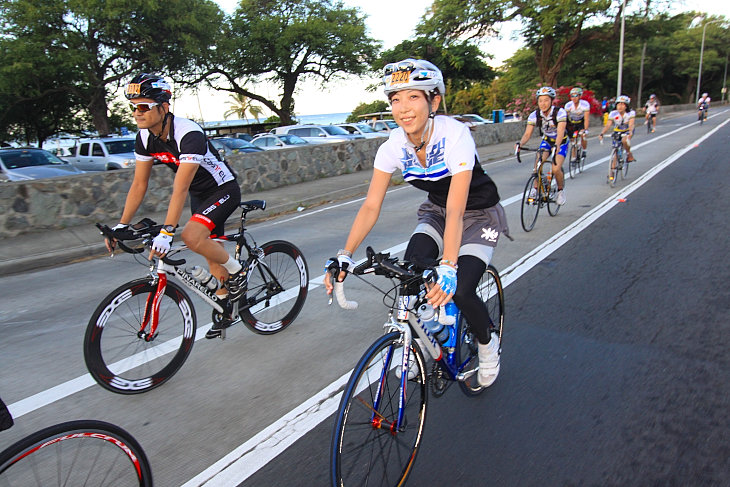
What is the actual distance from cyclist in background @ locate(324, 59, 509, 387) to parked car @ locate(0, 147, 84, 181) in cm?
1375

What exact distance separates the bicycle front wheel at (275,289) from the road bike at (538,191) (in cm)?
439

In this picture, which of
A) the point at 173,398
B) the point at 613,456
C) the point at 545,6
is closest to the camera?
the point at 613,456

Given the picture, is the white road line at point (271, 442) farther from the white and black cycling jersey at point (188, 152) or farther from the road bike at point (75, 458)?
the white and black cycling jersey at point (188, 152)

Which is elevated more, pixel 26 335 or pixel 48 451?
pixel 48 451

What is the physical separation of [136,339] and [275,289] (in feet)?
4.34

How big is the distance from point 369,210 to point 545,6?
36534 millimetres

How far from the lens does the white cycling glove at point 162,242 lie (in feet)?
11.5

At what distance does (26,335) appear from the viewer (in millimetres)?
4949

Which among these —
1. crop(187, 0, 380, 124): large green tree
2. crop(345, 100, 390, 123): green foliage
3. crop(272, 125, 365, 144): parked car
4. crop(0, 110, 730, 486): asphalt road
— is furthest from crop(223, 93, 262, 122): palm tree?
crop(0, 110, 730, 486): asphalt road

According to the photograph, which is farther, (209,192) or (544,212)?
(544,212)

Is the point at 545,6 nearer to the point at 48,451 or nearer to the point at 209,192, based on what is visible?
the point at 209,192

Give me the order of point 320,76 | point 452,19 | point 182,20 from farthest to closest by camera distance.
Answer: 1. point 320,76
2. point 452,19
3. point 182,20

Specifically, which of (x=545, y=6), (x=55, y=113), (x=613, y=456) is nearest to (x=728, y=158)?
(x=613, y=456)

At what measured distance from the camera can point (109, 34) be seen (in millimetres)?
→ 27656
